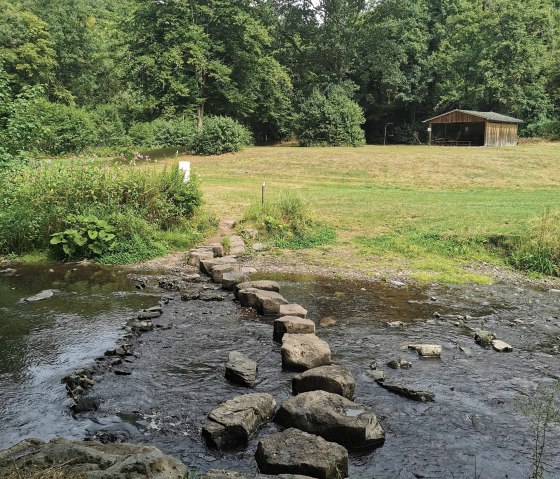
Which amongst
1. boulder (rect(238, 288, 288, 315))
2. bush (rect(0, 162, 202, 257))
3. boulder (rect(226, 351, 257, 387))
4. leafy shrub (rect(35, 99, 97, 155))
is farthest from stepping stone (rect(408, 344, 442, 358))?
leafy shrub (rect(35, 99, 97, 155))

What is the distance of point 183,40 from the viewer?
39.9 meters

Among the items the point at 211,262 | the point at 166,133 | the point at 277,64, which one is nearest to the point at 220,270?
the point at 211,262

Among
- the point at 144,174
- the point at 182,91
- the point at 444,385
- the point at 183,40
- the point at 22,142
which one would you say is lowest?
the point at 444,385

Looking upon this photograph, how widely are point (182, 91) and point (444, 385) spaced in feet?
119

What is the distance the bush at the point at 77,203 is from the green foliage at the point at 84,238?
150 mm

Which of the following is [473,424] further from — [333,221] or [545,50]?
[545,50]

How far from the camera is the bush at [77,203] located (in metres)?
12.6

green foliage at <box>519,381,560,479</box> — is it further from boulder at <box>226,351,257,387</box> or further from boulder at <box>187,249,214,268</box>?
boulder at <box>187,249,214,268</box>

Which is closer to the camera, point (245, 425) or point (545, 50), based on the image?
point (245, 425)

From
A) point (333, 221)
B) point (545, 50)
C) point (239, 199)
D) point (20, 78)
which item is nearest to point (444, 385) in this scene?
point (333, 221)

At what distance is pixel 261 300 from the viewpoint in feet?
30.0

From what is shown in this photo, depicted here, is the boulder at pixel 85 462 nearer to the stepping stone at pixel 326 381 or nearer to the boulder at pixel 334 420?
the boulder at pixel 334 420

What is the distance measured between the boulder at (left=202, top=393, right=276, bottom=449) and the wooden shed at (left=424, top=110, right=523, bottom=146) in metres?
44.5

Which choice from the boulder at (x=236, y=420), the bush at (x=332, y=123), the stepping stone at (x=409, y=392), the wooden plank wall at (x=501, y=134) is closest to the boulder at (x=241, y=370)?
the boulder at (x=236, y=420)
